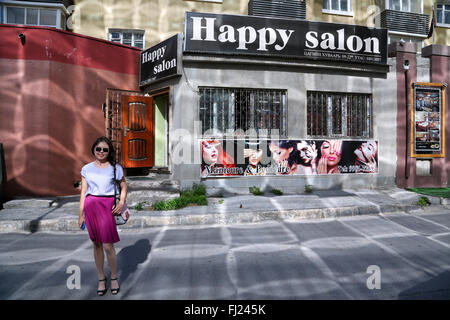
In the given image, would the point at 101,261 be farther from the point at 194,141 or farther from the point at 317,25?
the point at 317,25

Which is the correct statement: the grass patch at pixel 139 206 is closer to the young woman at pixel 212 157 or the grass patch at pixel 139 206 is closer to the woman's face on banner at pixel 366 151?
the young woman at pixel 212 157

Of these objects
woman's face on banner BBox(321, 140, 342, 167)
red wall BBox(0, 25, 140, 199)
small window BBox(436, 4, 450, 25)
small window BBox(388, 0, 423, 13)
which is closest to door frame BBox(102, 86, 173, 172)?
red wall BBox(0, 25, 140, 199)

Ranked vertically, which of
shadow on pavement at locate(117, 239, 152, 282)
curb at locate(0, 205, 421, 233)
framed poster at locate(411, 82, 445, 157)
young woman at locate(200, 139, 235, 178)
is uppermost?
framed poster at locate(411, 82, 445, 157)

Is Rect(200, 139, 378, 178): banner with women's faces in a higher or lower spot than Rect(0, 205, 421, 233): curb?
higher

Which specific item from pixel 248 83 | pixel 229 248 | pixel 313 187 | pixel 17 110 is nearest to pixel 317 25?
pixel 248 83

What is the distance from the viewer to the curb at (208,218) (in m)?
5.57

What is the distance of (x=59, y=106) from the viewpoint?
7918 mm

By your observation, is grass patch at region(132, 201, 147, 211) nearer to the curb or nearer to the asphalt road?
the curb

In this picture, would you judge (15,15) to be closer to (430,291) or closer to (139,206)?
(139,206)

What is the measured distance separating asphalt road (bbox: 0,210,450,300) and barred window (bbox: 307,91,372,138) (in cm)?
400

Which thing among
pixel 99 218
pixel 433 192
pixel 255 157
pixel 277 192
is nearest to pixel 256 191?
pixel 277 192

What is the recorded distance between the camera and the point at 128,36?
11.6 meters

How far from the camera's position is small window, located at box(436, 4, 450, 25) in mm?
15023

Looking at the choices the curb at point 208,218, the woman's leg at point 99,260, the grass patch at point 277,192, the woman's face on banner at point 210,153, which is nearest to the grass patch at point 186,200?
the curb at point 208,218
